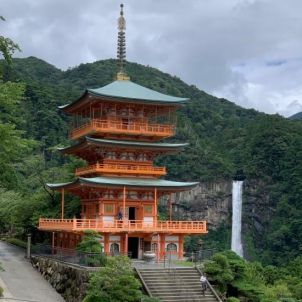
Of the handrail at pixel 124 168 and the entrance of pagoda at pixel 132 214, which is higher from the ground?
the handrail at pixel 124 168

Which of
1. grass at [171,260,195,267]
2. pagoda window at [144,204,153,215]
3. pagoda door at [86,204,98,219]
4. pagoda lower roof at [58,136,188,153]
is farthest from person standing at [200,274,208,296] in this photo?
pagoda lower roof at [58,136,188,153]

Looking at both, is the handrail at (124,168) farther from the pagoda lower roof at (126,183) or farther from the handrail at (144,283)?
the handrail at (144,283)

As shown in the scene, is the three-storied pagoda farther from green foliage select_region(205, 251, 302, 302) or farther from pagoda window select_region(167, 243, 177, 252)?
green foliage select_region(205, 251, 302, 302)

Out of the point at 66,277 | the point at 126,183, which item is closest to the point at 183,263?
the point at 126,183

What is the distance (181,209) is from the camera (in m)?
95.8

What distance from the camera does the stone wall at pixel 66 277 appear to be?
28500 millimetres

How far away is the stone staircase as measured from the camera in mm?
27703

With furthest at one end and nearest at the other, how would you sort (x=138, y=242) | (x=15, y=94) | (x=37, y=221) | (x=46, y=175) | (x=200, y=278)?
(x=46, y=175), (x=37, y=221), (x=138, y=242), (x=200, y=278), (x=15, y=94)

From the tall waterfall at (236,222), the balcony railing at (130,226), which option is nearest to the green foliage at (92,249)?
the balcony railing at (130,226)

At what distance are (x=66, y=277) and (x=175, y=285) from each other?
5.43 m

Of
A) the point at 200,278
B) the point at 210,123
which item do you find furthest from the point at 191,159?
the point at 200,278

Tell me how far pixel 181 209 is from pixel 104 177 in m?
61.0

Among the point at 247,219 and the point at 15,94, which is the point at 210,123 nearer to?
the point at 247,219

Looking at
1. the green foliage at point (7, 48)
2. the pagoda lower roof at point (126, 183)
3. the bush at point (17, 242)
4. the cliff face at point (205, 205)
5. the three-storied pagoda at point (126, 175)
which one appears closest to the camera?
the green foliage at point (7, 48)
